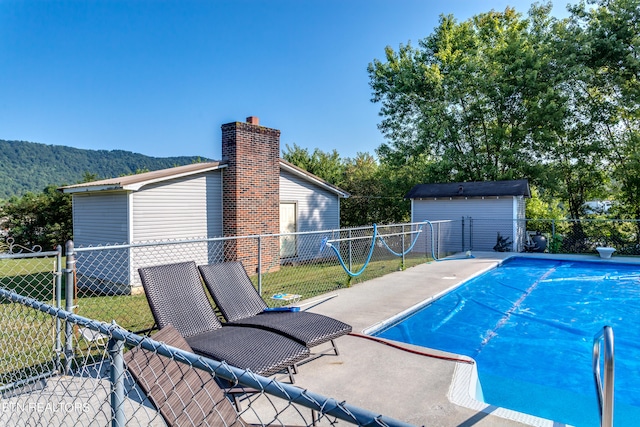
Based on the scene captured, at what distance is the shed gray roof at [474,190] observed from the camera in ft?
49.3

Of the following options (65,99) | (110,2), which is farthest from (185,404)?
(65,99)

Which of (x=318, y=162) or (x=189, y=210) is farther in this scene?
(x=318, y=162)

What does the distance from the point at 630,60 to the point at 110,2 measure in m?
19.4

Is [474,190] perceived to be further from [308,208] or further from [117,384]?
[117,384]

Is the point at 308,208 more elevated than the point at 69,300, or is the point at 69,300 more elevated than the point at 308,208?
the point at 308,208

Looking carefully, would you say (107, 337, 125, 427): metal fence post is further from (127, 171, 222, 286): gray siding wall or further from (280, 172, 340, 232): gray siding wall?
(280, 172, 340, 232): gray siding wall

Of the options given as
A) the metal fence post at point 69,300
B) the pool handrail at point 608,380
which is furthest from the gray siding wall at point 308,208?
the pool handrail at point 608,380

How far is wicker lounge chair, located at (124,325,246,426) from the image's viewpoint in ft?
6.84

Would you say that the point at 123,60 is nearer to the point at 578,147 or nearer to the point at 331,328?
the point at 331,328

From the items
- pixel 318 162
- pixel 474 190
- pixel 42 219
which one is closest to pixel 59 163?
pixel 42 219

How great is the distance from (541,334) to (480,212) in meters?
9.74

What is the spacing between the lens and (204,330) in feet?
13.6

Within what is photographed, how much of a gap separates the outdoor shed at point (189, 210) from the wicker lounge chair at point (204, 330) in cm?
581

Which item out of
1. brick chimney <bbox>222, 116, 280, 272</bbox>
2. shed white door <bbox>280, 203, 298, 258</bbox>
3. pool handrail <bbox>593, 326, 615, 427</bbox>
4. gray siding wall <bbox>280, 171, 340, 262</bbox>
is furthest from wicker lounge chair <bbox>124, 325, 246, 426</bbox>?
shed white door <bbox>280, 203, 298, 258</bbox>
